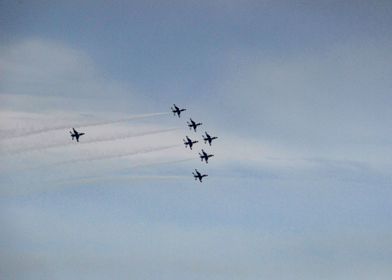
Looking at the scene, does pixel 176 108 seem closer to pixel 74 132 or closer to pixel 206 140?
pixel 206 140

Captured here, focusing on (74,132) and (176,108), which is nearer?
(74,132)

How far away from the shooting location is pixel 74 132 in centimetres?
17175

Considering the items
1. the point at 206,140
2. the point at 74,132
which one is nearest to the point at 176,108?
the point at 206,140

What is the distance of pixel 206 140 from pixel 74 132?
158ft

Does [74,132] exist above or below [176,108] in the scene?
below

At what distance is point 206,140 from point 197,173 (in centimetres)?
1656

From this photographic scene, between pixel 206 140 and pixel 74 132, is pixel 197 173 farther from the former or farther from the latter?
pixel 74 132

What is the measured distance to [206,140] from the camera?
18325 cm

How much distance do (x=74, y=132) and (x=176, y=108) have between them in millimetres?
38431

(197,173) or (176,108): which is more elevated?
(176,108)

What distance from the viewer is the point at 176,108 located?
183500 mm

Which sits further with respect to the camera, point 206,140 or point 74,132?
point 206,140

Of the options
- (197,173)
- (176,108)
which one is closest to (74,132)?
(176,108)

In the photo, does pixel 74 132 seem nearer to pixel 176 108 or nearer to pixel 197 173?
pixel 176 108
